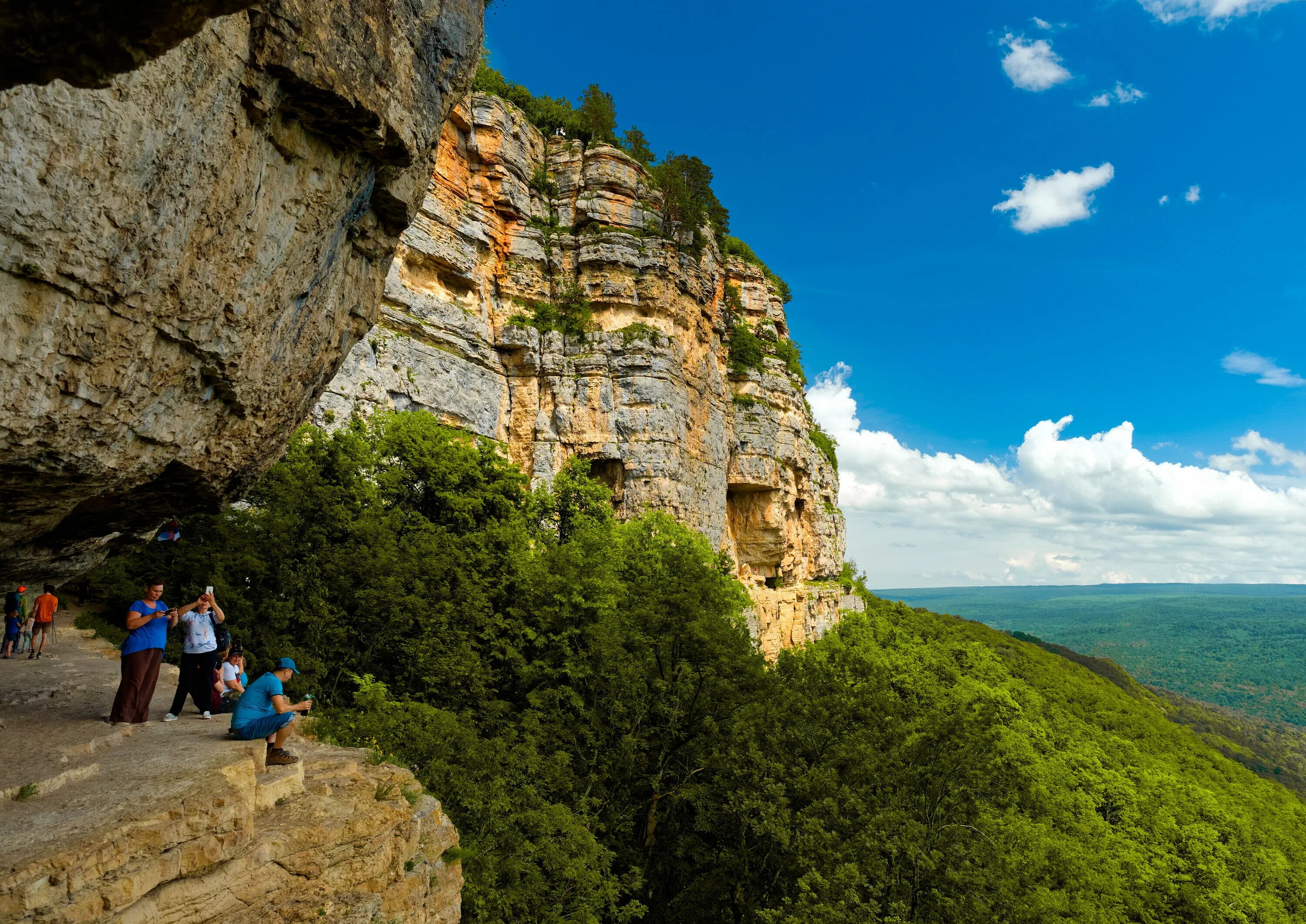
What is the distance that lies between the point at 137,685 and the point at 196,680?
3.35ft

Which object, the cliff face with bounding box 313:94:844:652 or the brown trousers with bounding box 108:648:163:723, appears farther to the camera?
the cliff face with bounding box 313:94:844:652

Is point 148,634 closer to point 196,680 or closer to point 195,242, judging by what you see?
point 196,680

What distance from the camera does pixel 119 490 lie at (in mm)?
6969

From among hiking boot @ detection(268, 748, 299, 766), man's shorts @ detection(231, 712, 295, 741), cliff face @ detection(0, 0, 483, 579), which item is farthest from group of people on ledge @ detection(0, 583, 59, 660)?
hiking boot @ detection(268, 748, 299, 766)

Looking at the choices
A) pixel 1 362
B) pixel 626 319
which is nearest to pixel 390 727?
pixel 1 362

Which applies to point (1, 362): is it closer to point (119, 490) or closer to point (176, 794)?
point (119, 490)

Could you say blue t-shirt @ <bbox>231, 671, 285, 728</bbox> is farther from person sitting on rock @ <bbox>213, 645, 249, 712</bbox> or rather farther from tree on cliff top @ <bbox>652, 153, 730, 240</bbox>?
tree on cliff top @ <bbox>652, 153, 730, 240</bbox>

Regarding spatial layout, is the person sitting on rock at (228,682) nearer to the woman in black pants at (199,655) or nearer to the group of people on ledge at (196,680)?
the woman in black pants at (199,655)

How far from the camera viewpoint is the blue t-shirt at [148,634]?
7734 mm

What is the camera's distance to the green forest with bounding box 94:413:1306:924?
12688mm

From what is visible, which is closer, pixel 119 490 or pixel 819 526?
pixel 119 490

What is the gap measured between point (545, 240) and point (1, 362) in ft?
98.2

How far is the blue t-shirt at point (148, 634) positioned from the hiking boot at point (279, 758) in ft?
6.07

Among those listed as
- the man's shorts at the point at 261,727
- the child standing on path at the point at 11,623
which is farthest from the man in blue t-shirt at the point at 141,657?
the child standing on path at the point at 11,623
